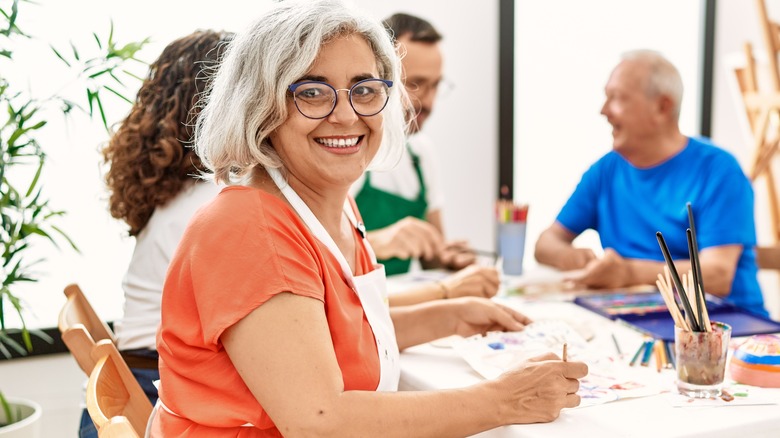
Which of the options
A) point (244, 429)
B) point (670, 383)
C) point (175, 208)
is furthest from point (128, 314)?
point (670, 383)

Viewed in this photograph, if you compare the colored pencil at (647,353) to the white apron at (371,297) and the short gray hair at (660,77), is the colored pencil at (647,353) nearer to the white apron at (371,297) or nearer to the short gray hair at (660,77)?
the white apron at (371,297)

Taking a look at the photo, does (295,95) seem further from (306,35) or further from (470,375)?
(470,375)

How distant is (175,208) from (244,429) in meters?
0.66

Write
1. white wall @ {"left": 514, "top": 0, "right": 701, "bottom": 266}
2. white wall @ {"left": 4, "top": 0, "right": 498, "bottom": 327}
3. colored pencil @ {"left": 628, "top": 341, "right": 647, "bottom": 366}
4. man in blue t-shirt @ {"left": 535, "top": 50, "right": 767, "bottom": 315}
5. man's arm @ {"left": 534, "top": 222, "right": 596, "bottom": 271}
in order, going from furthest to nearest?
white wall @ {"left": 514, "top": 0, "right": 701, "bottom": 266} < white wall @ {"left": 4, "top": 0, "right": 498, "bottom": 327} < man's arm @ {"left": 534, "top": 222, "right": 596, "bottom": 271} < man in blue t-shirt @ {"left": 535, "top": 50, "right": 767, "bottom": 315} < colored pencil @ {"left": 628, "top": 341, "right": 647, "bottom": 366}

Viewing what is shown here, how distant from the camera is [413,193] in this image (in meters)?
2.73

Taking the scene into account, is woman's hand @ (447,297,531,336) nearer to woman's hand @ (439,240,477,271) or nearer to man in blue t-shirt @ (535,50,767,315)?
man in blue t-shirt @ (535,50,767,315)

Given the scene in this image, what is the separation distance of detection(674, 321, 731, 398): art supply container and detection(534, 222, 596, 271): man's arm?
39.6 inches

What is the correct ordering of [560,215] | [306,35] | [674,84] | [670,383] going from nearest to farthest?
[306,35] → [670,383] → [674,84] → [560,215]

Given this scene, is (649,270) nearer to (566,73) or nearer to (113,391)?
(113,391)

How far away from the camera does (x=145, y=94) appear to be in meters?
1.75

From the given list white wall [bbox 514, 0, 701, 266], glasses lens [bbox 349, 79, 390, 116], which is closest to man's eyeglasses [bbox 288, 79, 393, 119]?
glasses lens [bbox 349, 79, 390, 116]

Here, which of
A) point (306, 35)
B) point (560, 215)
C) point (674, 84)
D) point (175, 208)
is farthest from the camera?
point (560, 215)

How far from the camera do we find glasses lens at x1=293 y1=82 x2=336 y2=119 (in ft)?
3.92

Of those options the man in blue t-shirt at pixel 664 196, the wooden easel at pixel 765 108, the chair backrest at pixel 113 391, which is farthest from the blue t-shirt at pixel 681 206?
the chair backrest at pixel 113 391
